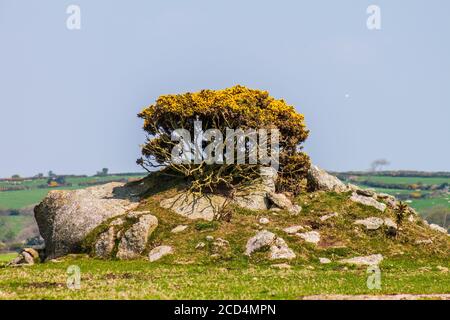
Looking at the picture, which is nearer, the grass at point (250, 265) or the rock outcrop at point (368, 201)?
the grass at point (250, 265)

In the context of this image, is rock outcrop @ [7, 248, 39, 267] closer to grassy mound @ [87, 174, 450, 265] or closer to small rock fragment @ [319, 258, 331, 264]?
grassy mound @ [87, 174, 450, 265]

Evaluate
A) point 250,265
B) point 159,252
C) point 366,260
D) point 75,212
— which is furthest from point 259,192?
point 75,212

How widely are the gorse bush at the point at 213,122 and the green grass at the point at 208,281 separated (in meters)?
14.0

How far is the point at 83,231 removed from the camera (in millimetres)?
56125

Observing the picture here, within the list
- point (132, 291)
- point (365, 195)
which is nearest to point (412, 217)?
point (365, 195)

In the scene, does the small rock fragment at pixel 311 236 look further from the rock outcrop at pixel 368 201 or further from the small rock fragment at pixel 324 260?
the rock outcrop at pixel 368 201

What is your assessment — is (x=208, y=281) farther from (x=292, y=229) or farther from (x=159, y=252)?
(x=292, y=229)

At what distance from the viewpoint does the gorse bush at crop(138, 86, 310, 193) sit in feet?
196

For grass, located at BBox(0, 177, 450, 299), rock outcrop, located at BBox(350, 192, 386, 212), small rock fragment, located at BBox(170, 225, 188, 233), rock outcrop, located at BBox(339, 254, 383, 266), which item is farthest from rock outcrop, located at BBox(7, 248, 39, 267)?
rock outcrop, located at BBox(350, 192, 386, 212)

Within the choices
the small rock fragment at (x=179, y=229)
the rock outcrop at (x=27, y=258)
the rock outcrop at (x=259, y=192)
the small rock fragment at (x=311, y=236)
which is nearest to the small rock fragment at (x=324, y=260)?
the small rock fragment at (x=311, y=236)

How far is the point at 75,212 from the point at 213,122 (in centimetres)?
1443

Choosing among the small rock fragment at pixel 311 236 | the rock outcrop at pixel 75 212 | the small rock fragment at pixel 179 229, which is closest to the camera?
the small rock fragment at pixel 311 236

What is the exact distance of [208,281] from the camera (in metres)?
35.8

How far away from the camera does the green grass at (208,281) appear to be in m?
28.7
